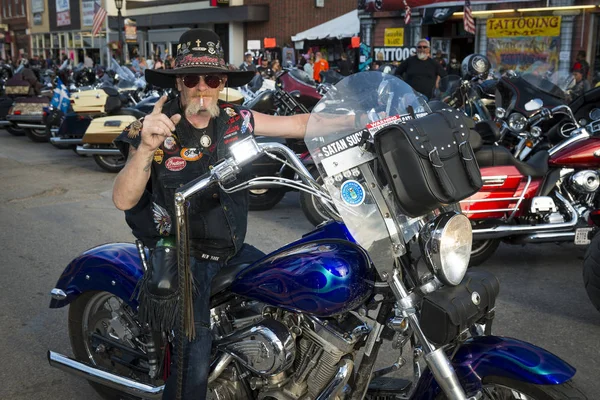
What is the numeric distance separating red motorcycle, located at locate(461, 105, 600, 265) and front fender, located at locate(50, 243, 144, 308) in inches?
114

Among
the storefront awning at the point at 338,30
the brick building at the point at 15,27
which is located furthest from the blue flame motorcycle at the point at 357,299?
the brick building at the point at 15,27

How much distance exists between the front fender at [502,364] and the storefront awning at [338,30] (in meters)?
24.9

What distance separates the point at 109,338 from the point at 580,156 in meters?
3.92

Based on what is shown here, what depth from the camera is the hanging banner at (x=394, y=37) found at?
899 inches

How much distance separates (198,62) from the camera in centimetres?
276

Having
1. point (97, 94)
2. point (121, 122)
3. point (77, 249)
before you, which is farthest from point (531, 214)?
point (97, 94)

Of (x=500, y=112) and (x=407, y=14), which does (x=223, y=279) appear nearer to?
(x=500, y=112)

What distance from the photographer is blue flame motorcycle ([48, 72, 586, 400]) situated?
2088 millimetres

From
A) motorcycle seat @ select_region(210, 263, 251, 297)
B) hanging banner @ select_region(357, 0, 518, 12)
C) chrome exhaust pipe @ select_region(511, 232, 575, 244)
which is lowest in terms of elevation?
chrome exhaust pipe @ select_region(511, 232, 575, 244)

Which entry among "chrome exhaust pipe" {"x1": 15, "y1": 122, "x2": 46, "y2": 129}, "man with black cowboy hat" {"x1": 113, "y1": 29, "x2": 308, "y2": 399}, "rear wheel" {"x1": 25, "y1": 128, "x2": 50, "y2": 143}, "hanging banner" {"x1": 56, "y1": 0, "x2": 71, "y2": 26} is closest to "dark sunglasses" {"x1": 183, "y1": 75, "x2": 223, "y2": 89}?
"man with black cowboy hat" {"x1": 113, "y1": 29, "x2": 308, "y2": 399}

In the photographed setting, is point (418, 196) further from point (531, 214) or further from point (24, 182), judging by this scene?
point (24, 182)

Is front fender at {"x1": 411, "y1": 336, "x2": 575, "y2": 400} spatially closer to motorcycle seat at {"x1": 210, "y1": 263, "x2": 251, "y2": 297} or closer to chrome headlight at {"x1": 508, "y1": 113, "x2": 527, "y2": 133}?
motorcycle seat at {"x1": 210, "y1": 263, "x2": 251, "y2": 297}

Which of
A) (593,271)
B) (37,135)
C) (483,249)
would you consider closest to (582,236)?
(483,249)

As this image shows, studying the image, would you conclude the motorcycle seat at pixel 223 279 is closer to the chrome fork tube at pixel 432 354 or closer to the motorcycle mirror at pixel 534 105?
the chrome fork tube at pixel 432 354
